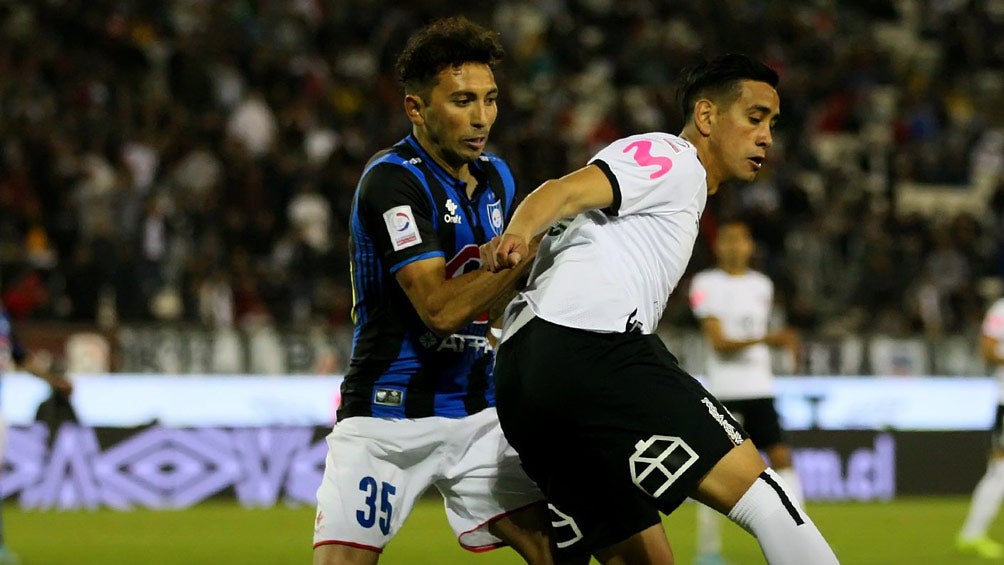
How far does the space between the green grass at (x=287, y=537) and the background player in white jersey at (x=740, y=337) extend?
854mm

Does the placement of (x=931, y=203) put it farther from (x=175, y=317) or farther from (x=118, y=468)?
(x=118, y=468)

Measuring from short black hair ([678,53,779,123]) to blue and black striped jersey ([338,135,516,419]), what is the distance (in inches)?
32.5

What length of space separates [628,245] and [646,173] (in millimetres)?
227

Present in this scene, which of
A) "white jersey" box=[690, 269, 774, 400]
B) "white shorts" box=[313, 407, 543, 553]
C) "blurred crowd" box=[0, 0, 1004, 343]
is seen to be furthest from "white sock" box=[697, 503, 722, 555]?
"blurred crowd" box=[0, 0, 1004, 343]

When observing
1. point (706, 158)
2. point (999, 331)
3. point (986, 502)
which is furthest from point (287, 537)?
point (706, 158)

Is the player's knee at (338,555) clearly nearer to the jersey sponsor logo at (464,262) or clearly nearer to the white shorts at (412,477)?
the white shorts at (412,477)

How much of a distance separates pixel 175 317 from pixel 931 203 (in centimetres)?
1057

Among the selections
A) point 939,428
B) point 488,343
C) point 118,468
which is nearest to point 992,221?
point 939,428

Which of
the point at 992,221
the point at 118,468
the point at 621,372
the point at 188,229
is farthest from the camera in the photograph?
the point at 992,221

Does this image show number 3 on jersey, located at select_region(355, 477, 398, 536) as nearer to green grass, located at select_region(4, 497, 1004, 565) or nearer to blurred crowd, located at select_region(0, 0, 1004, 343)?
green grass, located at select_region(4, 497, 1004, 565)

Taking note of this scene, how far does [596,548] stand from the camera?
486 cm

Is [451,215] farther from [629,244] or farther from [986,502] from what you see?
[986,502]

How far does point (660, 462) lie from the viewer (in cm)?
444

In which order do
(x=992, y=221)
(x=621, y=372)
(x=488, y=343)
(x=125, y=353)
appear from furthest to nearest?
(x=992, y=221), (x=125, y=353), (x=488, y=343), (x=621, y=372)
